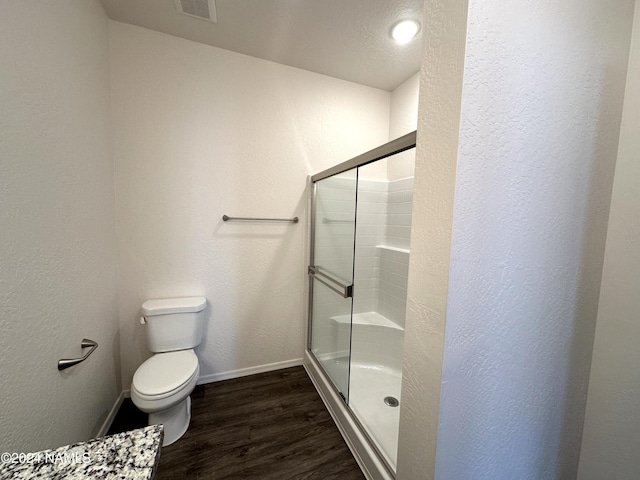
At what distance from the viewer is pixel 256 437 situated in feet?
4.58

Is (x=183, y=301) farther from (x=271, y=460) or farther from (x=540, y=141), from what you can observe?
(x=540, y=141)

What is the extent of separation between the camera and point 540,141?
0.71m

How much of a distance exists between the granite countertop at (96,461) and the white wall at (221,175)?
1.32m

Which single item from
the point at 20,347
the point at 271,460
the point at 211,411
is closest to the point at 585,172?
the point at 271,460

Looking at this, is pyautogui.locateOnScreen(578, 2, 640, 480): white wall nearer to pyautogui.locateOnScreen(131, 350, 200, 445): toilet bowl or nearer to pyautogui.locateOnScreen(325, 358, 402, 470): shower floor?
pyautogui.locateOnScreen(325, 358, 402, 470): shower floor

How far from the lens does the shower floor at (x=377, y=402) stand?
1.25 metres

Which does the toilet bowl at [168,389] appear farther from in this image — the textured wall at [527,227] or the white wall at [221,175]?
the textured wall at [527,227]

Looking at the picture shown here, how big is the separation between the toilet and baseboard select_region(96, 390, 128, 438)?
0.29 m

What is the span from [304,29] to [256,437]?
2515 millimetres

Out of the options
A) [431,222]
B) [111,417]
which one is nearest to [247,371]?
[111,417]

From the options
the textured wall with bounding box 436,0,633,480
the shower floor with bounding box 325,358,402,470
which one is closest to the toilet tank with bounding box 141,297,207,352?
the shower floor with bounding box 325,358,402,470

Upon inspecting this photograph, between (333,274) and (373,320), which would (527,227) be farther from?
(373,320)

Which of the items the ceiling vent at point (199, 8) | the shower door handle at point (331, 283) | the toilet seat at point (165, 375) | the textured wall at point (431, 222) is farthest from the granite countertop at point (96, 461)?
the ceiling vent at point (199, 8)

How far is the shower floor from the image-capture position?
125 centimetres
